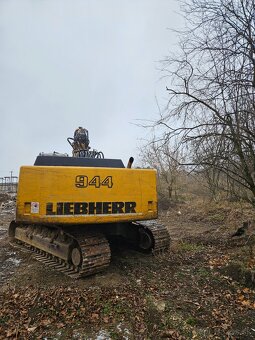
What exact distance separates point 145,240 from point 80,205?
2133 mm

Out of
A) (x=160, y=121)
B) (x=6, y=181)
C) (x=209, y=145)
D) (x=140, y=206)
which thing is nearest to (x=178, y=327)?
(x=140, y=206)

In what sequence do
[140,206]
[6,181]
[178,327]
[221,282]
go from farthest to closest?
[6,181], [140,206], [221,282], [178,327]

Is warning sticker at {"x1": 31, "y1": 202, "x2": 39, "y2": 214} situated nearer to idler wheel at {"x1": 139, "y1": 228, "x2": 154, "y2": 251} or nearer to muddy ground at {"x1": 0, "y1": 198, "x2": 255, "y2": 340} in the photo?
muddy ground at {"x1": 0, "y1": 198, "x2": 255, "y2": 340}

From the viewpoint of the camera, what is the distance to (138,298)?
4242 mm

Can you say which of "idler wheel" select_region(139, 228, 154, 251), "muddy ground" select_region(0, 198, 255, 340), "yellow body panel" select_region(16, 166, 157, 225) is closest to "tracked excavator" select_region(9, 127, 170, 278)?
"yellow body panel" select_region(16, 166, 157, 225)

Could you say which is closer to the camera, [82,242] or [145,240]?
[82,242]

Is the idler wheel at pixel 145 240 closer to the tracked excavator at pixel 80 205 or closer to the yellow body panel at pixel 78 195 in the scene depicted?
the tracked excavator at pixel 80 205

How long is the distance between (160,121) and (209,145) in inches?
47.7

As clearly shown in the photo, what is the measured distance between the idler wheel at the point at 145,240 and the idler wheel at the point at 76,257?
5.49ft

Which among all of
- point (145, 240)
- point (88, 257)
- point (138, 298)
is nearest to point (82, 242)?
point (88, 257)

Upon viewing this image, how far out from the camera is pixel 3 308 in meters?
4.04

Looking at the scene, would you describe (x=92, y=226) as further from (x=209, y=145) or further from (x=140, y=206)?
(x=209, y=145)

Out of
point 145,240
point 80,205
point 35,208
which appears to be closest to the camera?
A: point 35,208

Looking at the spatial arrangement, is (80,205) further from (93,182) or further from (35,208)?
(35,208)
